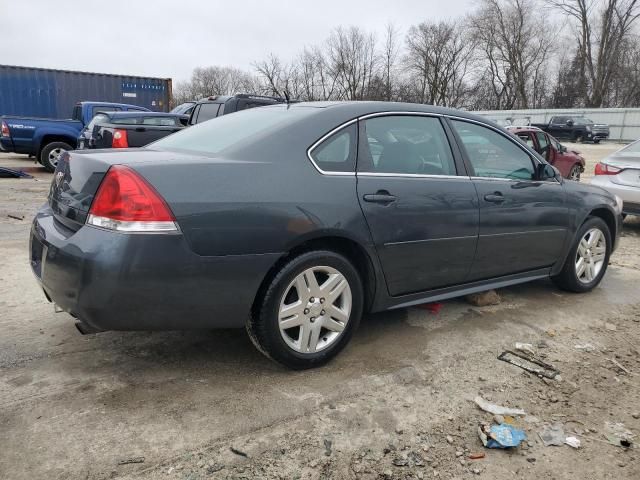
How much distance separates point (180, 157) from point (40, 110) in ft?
64.6

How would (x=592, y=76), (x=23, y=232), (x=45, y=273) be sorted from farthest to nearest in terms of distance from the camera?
(x=592, y=76) → (x=23, y=232) → (x=45, y=273)

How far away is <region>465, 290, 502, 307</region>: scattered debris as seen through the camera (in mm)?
4262

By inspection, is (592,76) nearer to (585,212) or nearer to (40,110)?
(40,110)

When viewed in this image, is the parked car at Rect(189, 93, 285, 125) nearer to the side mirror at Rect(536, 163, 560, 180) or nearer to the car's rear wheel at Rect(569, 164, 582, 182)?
the side mirror at Rect(536, 163, 560, 180)

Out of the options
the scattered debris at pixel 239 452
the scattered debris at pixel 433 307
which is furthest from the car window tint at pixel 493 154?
the scattered debris at pixel 239 452

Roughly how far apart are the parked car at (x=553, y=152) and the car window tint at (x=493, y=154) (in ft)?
28.8

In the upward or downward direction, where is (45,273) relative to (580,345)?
upward

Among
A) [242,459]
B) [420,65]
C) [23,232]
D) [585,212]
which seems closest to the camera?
[242,459]

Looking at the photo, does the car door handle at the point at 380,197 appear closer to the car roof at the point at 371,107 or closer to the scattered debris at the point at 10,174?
the car roof at the point at 371,107

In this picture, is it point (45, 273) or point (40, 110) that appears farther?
point (40, 110)

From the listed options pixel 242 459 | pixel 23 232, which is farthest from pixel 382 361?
pixel 23 232

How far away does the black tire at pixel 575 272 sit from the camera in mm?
4535

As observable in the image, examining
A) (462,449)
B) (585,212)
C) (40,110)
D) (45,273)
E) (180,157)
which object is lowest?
(462,449)

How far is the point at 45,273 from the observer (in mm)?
2730
